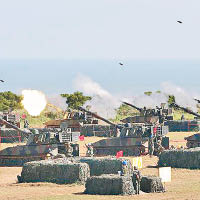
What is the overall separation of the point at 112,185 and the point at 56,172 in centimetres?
567

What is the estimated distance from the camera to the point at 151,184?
43250 millimetres

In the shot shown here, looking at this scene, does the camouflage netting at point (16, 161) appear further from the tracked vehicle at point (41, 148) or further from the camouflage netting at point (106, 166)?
the camouflage netting at point (106, 166)

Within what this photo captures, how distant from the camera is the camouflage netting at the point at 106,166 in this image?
48781 mm

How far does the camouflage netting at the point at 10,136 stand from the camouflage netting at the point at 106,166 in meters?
30.2

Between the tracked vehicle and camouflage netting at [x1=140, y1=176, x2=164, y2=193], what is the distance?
15.7 meters

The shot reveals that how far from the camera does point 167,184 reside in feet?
154

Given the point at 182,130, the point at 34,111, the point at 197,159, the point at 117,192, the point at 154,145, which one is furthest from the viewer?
the point at 34,111

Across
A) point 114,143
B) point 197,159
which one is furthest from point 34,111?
point 197,159

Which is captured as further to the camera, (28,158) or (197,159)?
(28,158)

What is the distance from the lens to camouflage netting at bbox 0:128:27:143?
79.6 metres

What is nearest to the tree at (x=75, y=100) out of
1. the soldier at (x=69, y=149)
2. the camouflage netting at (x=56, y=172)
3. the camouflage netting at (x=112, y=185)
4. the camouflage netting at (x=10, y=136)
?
the camouflage netting at (x=10, y=136)

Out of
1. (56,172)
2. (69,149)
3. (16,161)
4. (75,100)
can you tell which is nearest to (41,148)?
(16,161)

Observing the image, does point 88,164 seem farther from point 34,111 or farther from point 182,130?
point 34,111

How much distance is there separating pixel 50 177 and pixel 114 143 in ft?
62.3
